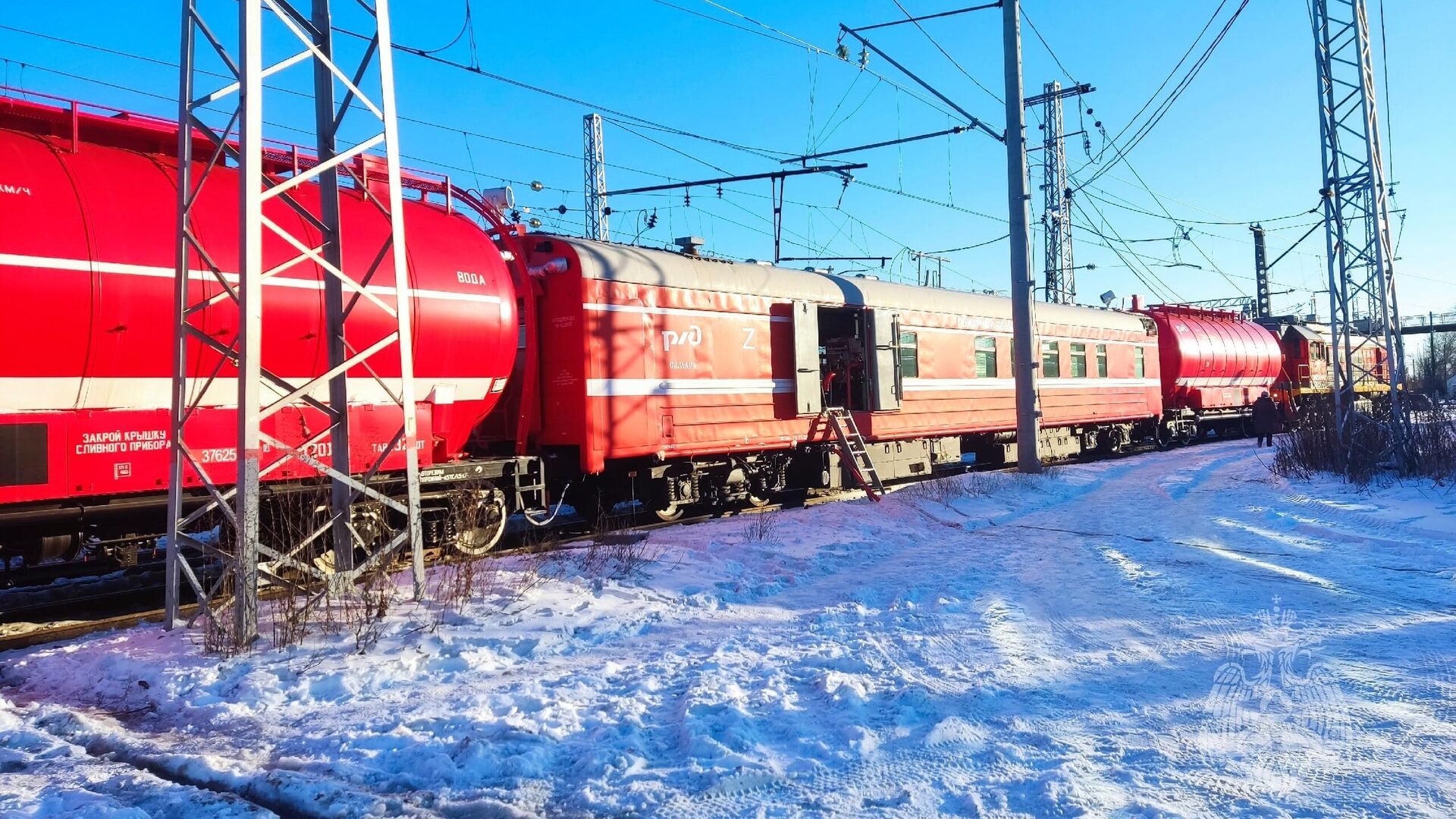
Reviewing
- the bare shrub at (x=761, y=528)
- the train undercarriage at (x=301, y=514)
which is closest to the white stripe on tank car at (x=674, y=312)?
the train undercarriage at (x=301, y=514)

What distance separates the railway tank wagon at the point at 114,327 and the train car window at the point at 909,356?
8734 mm

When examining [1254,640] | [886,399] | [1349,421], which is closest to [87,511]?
[1254,640]

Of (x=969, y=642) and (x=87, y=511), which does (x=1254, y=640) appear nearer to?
(x=969, y=642)

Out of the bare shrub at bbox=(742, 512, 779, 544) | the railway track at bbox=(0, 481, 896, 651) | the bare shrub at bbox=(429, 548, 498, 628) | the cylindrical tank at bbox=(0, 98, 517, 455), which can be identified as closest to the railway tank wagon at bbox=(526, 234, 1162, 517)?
the bare shrub at bbox=(742, 512, 779, 544)

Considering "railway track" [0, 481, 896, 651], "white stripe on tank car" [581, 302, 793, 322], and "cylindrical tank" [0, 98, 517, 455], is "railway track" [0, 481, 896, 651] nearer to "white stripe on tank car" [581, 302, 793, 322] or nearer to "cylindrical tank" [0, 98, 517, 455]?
"cylindrical tank" [0, 98, 517, 455]

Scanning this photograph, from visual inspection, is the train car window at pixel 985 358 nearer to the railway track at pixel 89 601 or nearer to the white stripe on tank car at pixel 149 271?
the railway track at pixel 89 601

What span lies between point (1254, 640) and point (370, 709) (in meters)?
5.21

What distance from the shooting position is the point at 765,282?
12906mm

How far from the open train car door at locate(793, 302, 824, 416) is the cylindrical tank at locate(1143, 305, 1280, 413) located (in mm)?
14865

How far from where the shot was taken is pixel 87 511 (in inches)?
261

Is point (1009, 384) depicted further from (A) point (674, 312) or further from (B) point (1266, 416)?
(B) point (1266, 416)

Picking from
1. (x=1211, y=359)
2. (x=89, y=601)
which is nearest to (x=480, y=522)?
(x=89, y=601)

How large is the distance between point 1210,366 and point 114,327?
27.2m

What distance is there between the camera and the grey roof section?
35.1ft
